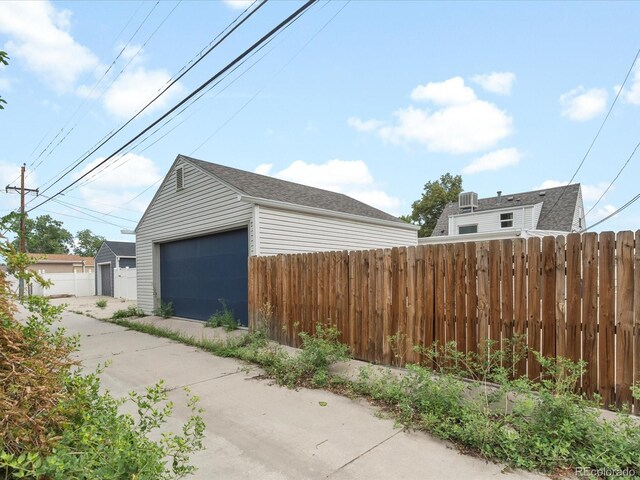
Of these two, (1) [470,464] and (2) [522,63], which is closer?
(1) [470,464]

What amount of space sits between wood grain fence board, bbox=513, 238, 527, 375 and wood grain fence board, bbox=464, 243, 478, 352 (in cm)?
44

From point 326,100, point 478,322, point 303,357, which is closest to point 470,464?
point 478,322

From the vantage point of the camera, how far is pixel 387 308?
5016 mm

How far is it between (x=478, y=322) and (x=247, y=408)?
9.53 ft

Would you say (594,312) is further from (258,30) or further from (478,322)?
(258,30)

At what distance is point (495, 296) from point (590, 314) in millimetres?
882

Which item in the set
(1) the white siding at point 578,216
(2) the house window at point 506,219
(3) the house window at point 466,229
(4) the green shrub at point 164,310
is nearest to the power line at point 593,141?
(1) the white siding at point 578,216

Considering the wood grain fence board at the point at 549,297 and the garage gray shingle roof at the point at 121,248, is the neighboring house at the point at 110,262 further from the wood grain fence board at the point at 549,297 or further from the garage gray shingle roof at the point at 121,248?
the wood grain fence board at the point at 549,297

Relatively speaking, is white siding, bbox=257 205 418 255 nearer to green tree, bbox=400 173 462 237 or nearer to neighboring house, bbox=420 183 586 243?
neighboring house, bbox=420 183 586 243

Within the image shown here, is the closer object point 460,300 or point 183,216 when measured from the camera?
point 460,300

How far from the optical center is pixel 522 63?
7723 mm

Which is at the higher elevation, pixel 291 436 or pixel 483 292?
pixel 483 292

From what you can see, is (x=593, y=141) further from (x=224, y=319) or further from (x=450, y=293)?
(x=224, y=319)

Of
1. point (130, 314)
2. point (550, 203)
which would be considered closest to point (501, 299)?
point (130, 314)
